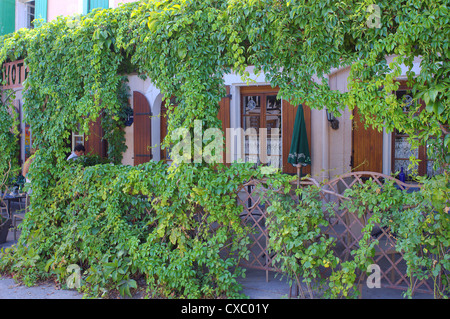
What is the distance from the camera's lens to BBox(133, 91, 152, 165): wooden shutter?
27.1ft

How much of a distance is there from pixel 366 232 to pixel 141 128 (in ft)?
19.0

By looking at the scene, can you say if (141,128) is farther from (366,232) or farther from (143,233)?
(366,232)

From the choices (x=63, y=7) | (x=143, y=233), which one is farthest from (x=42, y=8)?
(x=143, y=233)

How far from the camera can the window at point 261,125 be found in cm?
789

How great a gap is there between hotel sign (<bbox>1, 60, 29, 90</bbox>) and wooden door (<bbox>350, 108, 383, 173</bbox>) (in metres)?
5.14

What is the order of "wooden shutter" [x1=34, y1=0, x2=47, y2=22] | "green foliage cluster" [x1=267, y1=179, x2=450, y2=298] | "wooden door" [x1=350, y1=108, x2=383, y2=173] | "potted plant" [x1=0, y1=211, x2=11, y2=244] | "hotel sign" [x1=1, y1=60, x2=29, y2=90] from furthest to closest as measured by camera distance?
1. "wooden shutter" [x1=34, y1=0, x2=47, y2=22]
2. "wooden door" [x1=350, y1=108, x2=383, y2=173]
3. "potted plant" [x1=0, y1=211, x2=11, y2=244]
4. "hotel sign" [x1=1, y1=60, x2=29, y2=90]
5. "green foliage cluster" [x1=267, y1=179, x2=450, y2=298]

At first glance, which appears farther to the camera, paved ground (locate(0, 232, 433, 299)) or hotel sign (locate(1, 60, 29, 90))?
hotel sign (locate(1, 60, 29, 90))

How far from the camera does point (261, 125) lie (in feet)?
26.3

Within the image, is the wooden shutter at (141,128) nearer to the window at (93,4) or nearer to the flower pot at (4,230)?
the window at (93,4)

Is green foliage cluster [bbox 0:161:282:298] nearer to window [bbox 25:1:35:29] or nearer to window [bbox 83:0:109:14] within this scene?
window [bbox 83:0:109:14]

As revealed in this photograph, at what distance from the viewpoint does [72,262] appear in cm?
466

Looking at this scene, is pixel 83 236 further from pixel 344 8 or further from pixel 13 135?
pixel 344 8

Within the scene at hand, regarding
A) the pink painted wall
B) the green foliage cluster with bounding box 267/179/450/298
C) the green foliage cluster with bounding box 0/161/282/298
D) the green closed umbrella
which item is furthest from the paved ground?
the pink painted wall

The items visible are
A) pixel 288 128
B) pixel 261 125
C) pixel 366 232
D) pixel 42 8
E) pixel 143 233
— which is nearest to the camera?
pixel 366 232
